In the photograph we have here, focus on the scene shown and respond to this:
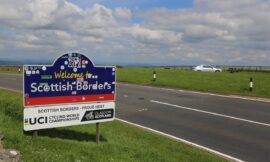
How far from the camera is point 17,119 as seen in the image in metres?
10.1

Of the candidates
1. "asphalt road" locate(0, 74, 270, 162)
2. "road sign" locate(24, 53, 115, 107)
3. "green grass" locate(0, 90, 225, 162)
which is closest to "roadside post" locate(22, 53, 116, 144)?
"road sign" locate(24, 53, 115, 107)

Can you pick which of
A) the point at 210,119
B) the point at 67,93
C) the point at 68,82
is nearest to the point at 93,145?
the point at 67,93

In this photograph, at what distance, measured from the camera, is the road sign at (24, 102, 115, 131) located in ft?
25.2

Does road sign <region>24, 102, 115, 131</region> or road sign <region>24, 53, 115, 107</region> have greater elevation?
road sign <region>24, 53, 115, 107</region>

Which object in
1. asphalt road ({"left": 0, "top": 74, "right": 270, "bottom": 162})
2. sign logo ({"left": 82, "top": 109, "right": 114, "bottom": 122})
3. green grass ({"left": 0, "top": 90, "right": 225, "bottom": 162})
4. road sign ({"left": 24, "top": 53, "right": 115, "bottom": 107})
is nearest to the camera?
green grass ({"left": 0, "top": 90, "right": 225, "bottom": 162})

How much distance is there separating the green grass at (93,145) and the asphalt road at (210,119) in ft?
4.19

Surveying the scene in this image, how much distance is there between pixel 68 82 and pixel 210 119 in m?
7.51

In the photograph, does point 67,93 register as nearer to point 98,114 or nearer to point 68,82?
point 68,82

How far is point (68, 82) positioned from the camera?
8.10m

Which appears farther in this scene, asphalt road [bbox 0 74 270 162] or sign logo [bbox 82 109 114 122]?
asphalt road [bbox 0 74 270 162]

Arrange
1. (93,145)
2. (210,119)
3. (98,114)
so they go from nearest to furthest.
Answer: (93,145) → (98,114) → (210,119)

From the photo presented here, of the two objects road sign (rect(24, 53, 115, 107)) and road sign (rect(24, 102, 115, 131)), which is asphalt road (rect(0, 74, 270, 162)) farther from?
road sign (rect(24, 53, 115, 107))

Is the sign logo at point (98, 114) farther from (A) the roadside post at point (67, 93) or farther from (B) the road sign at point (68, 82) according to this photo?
(B) the road sign at point (68, 82)

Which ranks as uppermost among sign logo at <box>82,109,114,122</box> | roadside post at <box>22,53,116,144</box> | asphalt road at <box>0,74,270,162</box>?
roadside post at <box>22,53,116,144</box>
